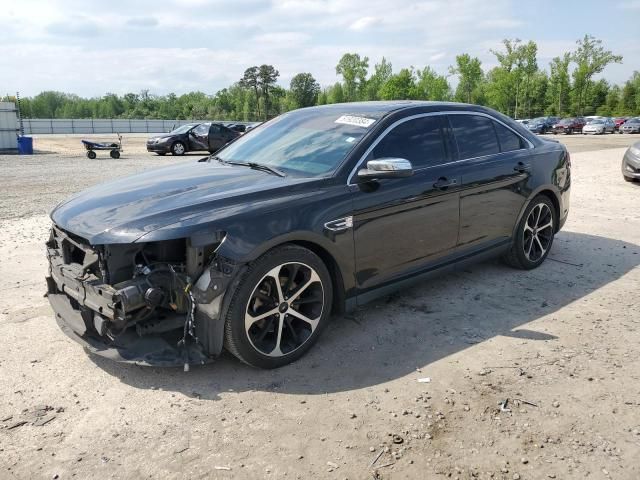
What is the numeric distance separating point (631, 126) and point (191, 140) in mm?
39113

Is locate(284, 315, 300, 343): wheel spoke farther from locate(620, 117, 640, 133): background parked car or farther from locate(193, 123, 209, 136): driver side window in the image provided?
locate(620, 117, 640, 133): background parked car

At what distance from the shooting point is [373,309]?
4.58 metres

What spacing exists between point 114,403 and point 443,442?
1.90 m

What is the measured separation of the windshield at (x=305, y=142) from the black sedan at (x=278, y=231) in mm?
16

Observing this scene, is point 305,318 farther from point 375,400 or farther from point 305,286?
point 375,400

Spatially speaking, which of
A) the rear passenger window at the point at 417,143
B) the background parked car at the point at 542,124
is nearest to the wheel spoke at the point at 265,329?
the rear passenger window at the point at 417,143

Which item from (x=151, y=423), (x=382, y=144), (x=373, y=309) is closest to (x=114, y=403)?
(x=151, y=423)

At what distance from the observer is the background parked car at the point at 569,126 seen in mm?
47094

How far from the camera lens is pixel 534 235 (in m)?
5.59

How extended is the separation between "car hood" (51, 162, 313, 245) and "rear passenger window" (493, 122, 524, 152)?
2450 millimetres

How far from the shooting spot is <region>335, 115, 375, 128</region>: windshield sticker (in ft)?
13.8

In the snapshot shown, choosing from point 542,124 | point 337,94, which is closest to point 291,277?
point 542,124

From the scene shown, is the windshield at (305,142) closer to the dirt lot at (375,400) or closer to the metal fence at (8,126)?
the dirt lot at (375,400)

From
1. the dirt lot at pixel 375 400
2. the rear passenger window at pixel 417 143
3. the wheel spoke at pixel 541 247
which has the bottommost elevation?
the dirt lot at pixel 375 400
